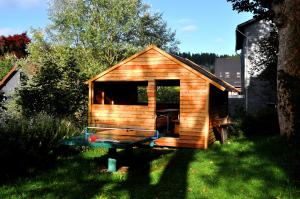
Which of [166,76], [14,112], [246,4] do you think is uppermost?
[246,4]

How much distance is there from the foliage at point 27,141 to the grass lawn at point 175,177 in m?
0.59

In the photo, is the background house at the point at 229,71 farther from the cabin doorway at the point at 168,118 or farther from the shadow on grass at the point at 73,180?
the shadow on grass at the point at 73,180

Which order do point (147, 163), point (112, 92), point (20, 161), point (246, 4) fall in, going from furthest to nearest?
point (112, 92)
point (246, 4)
point (147, 163)
point (20, 161)

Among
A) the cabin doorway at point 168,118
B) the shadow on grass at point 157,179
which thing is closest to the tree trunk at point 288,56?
the shadow on grass at point 157,179

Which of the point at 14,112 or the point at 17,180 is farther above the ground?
the point at 14,112

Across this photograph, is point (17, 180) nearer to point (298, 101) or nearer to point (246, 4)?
point (298, 101)

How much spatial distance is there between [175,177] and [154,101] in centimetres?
622

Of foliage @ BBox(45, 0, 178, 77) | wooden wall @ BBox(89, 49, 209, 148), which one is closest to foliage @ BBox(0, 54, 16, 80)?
foliage @ BBox(45, 0, 178, 77)

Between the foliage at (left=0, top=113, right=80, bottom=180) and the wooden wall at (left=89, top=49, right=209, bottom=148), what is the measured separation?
9.32 ft

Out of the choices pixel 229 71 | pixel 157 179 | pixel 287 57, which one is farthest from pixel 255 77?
pixel 229 71

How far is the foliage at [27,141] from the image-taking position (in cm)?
1006

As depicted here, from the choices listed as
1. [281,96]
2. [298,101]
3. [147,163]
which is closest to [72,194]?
[147,163]

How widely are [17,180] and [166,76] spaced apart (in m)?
7.97

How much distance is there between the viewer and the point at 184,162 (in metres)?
12.0
